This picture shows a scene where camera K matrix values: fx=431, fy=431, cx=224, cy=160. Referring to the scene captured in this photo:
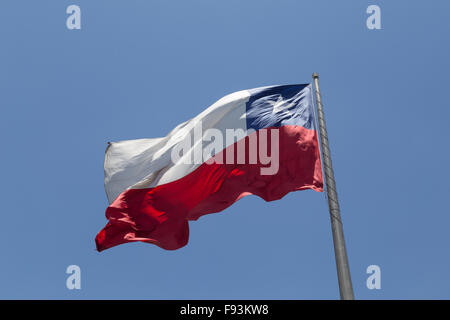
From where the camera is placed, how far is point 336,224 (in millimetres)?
8617

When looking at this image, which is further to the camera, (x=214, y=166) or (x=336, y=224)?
(x=214, y=166)

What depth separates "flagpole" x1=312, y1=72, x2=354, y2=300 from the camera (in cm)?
786

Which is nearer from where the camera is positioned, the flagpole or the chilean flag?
the flagpole

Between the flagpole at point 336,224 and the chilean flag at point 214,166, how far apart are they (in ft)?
4.74

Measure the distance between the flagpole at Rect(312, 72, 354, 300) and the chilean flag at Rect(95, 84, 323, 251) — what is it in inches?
56.8

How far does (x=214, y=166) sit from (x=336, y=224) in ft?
15.3

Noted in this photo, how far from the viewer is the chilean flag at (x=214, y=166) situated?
1154 cm

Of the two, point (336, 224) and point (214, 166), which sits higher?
point (214, 166)

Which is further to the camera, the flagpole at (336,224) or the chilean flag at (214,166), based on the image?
the chilean flag at (214,166)

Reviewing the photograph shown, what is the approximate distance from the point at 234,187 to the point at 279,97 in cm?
300

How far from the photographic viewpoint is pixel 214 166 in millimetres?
12391

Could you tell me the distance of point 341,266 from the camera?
26.6 ft
